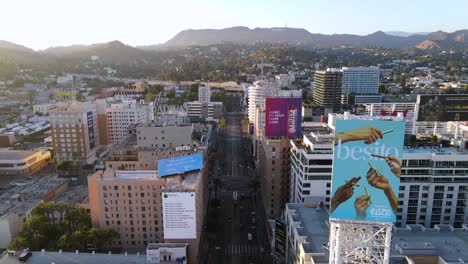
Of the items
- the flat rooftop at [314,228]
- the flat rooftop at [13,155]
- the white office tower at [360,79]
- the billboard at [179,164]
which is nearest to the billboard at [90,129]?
the flat rooftop at [13,155]

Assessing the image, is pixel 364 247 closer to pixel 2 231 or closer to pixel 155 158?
pixel 155 158

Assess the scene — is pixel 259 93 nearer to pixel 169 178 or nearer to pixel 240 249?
pixel 240 249

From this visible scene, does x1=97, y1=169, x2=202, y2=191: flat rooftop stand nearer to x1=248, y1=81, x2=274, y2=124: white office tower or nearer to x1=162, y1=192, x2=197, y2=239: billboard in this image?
x1=162, y1=192, x2=197, y2=239: billboard

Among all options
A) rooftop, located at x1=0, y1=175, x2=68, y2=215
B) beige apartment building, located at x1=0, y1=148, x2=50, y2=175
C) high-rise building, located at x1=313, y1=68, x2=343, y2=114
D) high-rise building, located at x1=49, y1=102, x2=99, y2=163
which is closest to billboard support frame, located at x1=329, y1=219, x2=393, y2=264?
rooftop, located at x1=0, y1=175, x2=68, y2=215

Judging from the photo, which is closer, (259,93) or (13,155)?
(13,155)

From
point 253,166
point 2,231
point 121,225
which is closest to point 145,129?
point 121,225

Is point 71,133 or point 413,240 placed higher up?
point 71,133

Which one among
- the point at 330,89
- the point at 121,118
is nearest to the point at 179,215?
the point at 121,118
